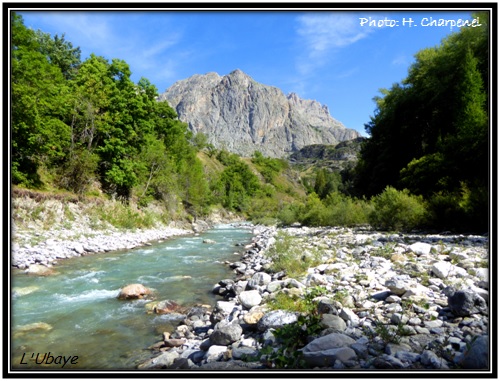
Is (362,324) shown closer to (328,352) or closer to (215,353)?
(328,352)

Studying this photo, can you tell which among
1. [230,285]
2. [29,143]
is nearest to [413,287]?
[230,285]

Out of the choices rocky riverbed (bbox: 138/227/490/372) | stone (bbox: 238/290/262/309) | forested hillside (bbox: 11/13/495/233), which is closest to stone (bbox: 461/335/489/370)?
rocky riverbed (bbox: 138/227/490/372)

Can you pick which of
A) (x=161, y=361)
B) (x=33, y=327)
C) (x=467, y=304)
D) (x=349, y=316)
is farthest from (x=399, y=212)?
(x=33, y=327)

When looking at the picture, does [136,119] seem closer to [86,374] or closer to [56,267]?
[56,267]

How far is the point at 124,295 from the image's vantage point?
23.3 feet

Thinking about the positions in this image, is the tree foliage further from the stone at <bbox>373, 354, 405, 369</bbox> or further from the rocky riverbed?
the stone at <bbox>373, 354, 405, 369</bbox>

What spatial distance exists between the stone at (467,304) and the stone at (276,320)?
7.10 ft

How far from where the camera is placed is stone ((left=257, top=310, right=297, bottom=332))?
13.4 feet

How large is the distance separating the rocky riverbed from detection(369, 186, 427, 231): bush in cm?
919

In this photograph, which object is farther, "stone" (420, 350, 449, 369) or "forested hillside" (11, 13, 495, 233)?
"forested hillside" (11, 13, 495, 233)

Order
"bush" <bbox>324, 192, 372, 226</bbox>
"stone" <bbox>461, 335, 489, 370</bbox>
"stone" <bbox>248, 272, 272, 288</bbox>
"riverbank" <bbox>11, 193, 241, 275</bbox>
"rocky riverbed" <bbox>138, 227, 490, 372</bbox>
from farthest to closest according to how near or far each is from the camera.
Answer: "bush" <bbox>324, 192, 372, 226</bbox>, "riverbank" <bbox>11, 193, 241, 275</bbox>, "stone" <bbox>248, 272, 272, 288</bbox>, "rocky riverbed" <bbox>138, 227, 490, 372</bbox>, "stone" <bbox>461, 335, 489, 370</bbox>

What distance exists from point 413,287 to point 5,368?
568 centimetres

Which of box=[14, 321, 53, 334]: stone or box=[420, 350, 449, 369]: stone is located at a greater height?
box=[420, 350, 449, 369]: stone

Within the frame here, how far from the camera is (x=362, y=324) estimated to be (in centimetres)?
396
